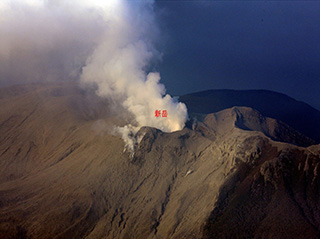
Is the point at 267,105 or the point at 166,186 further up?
the point at 267,105

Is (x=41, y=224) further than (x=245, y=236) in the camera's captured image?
Yes

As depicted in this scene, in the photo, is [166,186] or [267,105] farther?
[267,105]

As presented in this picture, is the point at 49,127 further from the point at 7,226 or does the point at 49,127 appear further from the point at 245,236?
the point at 245,236

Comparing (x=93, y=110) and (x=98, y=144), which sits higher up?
(x=93, y=110)

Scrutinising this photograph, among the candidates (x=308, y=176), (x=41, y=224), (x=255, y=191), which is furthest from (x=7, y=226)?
(x=308, y=176)

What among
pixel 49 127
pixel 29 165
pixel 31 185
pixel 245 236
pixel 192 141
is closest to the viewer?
pixel 245 236
